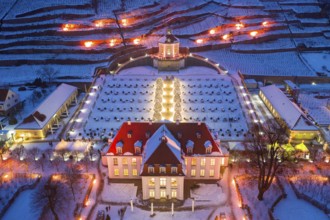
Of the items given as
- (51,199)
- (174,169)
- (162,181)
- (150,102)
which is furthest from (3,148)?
(174,169)

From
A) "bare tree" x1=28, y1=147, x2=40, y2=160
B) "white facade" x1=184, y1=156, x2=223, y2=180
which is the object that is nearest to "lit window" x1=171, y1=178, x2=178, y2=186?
"white facade" x1=184, y1=156, x2=223, y2=180

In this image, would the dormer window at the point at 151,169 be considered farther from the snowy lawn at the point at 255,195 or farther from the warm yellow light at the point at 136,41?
the warm yellow light at the point at 136,41

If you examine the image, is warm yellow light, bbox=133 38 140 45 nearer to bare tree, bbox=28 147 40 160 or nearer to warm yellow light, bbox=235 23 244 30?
warm yellow light, bbox=235 23 244 30

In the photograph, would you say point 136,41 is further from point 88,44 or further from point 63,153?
point 63,153

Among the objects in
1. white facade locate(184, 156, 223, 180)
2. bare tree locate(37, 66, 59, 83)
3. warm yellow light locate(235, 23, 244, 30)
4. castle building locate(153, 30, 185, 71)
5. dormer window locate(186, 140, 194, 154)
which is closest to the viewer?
dormer window locate(186, 140, 194, 154)

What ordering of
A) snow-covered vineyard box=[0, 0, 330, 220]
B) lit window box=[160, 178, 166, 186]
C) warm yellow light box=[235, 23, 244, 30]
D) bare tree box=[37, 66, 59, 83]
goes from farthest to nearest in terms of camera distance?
warm yellow light box=[235, 23, 244, 30] → bare tree box=[37, 66, 59, 83] → snow-covered vineyard box=[0, 0, 330, 220] → lit window box=[160, 178, 166, 186]

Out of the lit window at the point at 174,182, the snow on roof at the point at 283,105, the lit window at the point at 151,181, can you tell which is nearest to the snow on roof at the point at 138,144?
the lit window at the point at 151,181

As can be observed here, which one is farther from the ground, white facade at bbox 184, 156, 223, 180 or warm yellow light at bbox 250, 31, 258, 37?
warm yellow light at bbox 250, 31, 258, 37
